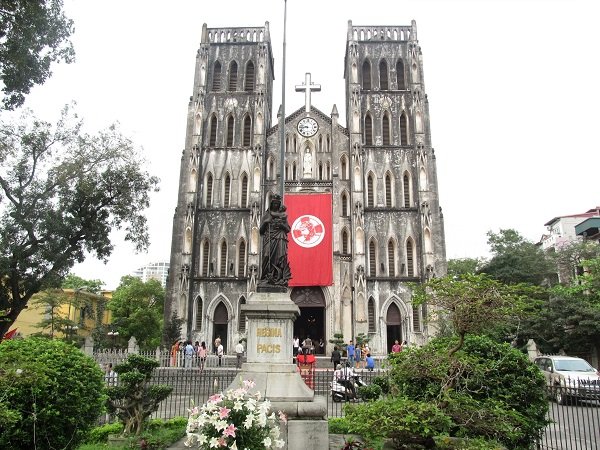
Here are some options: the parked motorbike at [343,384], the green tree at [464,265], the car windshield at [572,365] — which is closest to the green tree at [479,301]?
the parked motorbike at [343,384]

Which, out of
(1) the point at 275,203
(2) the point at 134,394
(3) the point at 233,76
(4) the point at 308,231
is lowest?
(2) the point at 134,394

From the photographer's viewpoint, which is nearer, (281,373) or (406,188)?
(281,373)

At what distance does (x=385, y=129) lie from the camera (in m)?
32.4

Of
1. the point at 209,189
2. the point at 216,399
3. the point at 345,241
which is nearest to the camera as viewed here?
the point at 216,399

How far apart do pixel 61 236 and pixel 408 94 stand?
23.0 meters

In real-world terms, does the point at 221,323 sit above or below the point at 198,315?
below

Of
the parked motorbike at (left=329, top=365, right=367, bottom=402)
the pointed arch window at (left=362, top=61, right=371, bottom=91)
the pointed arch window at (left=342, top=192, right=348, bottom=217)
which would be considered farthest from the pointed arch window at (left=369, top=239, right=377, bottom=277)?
the parked motorbike at (left=329, top=365, right=367, bottom=402)

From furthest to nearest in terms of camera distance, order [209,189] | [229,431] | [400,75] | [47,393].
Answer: [400,75] < [209,189] < [47,393] < [229,431]

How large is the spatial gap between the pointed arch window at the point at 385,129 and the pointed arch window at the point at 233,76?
10.1 m

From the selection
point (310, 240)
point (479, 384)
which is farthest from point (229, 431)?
point (310, 240)

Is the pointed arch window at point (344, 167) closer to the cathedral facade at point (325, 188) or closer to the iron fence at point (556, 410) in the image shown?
the cathedral facade at point (325, 188)

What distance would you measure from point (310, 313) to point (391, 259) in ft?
19.2

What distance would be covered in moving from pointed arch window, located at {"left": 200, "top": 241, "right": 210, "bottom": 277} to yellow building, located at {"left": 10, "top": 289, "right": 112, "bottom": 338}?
9.64 m

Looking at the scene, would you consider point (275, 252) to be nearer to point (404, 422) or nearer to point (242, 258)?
point (404, 422)
